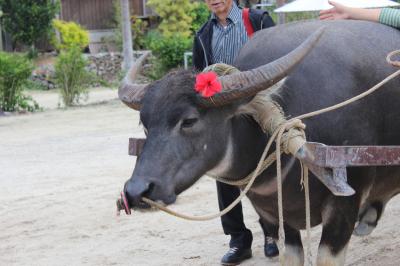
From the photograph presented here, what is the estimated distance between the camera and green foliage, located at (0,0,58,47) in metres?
23.7

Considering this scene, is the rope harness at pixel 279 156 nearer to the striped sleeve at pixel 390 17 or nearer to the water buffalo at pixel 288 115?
the water buffalo at pixel 288 115

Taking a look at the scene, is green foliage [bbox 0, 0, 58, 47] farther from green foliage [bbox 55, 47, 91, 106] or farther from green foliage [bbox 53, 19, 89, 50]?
green foliage [bbox 55, 47, 91, 106]

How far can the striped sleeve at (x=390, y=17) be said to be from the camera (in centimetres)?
444

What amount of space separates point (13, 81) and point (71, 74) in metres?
1.48

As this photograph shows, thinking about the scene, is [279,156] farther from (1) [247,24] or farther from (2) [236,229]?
(2) [236,229]

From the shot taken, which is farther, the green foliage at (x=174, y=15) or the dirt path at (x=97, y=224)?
the green foliage at (x=174, y=15)

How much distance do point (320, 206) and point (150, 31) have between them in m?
22.4

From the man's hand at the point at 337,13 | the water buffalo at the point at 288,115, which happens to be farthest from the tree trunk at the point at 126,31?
the water buffalo at the point at 288,115

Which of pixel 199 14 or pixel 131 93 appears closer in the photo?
pixel 131 93

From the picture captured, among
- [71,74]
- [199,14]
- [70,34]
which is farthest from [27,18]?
[71,74]

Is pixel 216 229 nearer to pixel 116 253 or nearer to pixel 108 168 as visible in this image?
pixel 116 253

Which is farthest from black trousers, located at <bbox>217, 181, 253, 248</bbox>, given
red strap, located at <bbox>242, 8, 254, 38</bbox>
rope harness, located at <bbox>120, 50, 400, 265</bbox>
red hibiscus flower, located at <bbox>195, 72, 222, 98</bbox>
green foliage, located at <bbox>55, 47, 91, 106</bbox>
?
green foliage, located at <bbox>55, 47, 91, 106</bbox>

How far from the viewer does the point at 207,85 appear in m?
3.39

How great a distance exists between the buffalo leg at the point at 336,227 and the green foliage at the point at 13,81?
11.6 meters
